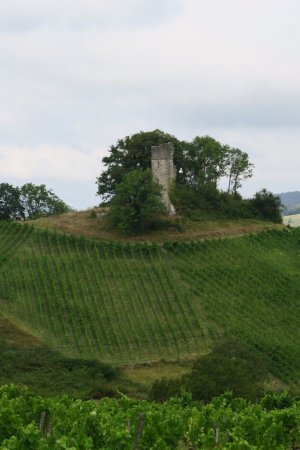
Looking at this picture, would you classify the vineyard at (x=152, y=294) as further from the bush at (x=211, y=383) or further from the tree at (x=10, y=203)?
the tree at (x=10, y=203)

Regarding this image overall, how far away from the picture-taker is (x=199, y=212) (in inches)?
2030

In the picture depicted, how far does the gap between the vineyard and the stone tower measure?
6.94 metres

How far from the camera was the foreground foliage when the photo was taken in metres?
13.7

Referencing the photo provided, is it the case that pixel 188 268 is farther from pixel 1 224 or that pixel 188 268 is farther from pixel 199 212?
pixel 1 224

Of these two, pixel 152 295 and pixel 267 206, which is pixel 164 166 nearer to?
pixel 267 206

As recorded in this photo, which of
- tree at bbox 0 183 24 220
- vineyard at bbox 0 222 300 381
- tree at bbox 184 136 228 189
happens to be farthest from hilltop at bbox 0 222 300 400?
tree at bbox 0 183 24 220

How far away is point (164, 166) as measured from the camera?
5234cm

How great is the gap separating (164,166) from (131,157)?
5415 millimetres

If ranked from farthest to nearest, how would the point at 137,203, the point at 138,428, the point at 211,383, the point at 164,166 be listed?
1. the point at 164,166
2. the point at 137,203
3. the point at 211,383
4. the point at 138,428

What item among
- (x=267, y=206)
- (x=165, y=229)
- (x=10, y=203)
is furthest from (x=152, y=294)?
(x=10, y=203)

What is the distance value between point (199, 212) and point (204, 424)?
3415 cm

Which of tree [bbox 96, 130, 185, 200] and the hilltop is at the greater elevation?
tree [bbox 96, 130, 185, 200]

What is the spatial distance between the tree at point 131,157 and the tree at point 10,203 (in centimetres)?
1329

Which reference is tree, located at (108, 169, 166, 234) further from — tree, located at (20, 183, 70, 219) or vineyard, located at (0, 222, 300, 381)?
tree, located at (20, 183, 70, 219)
